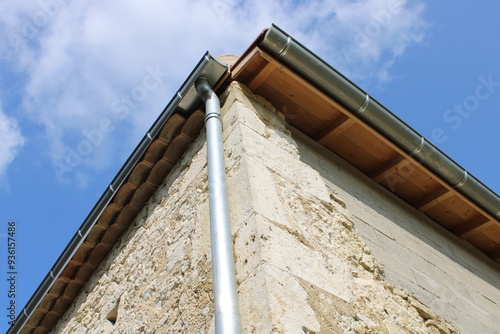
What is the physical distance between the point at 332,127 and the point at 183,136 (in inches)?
39.8

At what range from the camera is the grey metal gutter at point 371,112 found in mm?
2924

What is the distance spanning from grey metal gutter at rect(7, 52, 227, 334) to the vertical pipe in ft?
1.12

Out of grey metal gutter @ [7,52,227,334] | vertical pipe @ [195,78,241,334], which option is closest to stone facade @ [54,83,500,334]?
vertical pipe @ [195,78,241,334]

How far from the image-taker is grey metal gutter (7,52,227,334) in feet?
9.95

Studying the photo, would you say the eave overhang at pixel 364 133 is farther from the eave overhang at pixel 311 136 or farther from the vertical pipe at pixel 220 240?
the vertical pipe at pixel 220 240

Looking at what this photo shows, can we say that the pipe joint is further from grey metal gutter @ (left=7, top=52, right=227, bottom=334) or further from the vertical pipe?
the vertical pipe

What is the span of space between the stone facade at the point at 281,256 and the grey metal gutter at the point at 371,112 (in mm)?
349

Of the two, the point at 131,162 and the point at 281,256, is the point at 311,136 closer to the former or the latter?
the point at 131,162

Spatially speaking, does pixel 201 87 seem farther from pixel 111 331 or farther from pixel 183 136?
pixel 111 331

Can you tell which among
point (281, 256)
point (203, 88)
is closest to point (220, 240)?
point (281, 256)

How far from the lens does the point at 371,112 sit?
3137 millimetres

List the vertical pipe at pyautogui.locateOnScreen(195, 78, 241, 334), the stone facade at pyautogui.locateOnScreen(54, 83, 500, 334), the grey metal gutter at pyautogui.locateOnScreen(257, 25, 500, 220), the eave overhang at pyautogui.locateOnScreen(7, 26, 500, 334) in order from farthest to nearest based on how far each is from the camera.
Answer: the eave overhang at pyautogui.locateOnScreen(7, 26, 500, 334) < the grey metal gutter at pyautogui.locateOnScreen(257, 25, 500, 220) < the stone facade at pyautogui.locateOnScreen(54, 83, 500, 334) < the vertical pipe at pyautogui.locateOnScreen(195, 78, 241, 334)

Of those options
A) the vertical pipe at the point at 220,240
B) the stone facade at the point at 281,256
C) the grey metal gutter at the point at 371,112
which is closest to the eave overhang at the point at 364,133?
the grey metal gutter at the point at 371,112

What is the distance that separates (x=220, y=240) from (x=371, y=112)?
160cm
